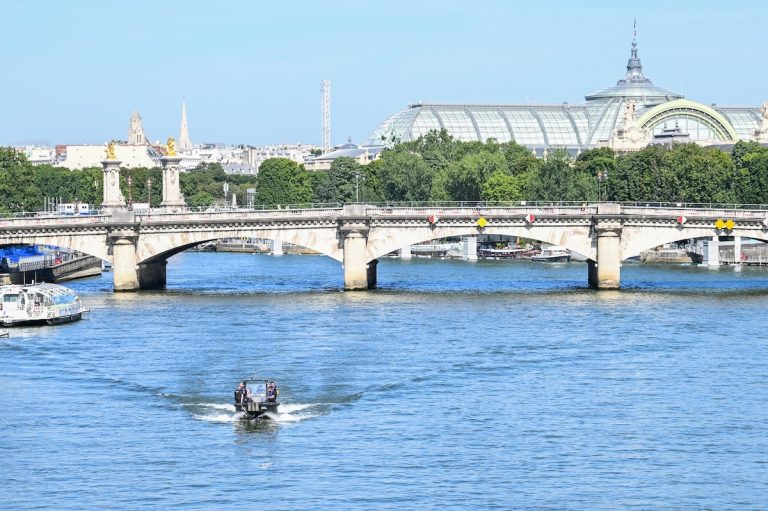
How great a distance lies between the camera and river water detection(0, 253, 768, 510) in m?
54.6

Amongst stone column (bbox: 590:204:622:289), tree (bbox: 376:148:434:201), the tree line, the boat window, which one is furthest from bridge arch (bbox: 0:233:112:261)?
tree (bbox: 376:148:434:201)

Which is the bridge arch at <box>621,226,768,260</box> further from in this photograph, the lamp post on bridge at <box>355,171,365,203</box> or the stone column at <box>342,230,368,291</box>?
the lamp post on bridge at <box>355,171,365,203</box>

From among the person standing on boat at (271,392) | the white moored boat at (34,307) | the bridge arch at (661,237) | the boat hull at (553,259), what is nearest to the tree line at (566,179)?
the boat hull at (553,259)

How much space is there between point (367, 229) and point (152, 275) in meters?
15.3

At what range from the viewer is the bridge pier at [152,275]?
378 feet

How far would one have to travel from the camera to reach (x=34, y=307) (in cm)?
9538

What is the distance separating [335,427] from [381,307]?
38.7 meters

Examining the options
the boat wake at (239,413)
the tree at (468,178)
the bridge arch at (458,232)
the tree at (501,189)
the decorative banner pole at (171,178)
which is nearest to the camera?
the boat wake at (239,413)

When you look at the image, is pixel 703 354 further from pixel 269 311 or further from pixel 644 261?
pixel 644 261

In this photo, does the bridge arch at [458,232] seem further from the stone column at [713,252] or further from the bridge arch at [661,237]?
the stone column at [713,252]

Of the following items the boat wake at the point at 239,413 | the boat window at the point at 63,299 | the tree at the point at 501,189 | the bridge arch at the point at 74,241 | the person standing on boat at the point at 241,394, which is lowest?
the boat wake at the point at 239,413

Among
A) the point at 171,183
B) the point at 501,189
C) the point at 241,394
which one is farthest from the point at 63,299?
the point at 501,189

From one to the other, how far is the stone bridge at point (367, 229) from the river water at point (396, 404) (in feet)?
17.0

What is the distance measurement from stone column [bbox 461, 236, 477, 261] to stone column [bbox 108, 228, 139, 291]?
6063 centimetres
